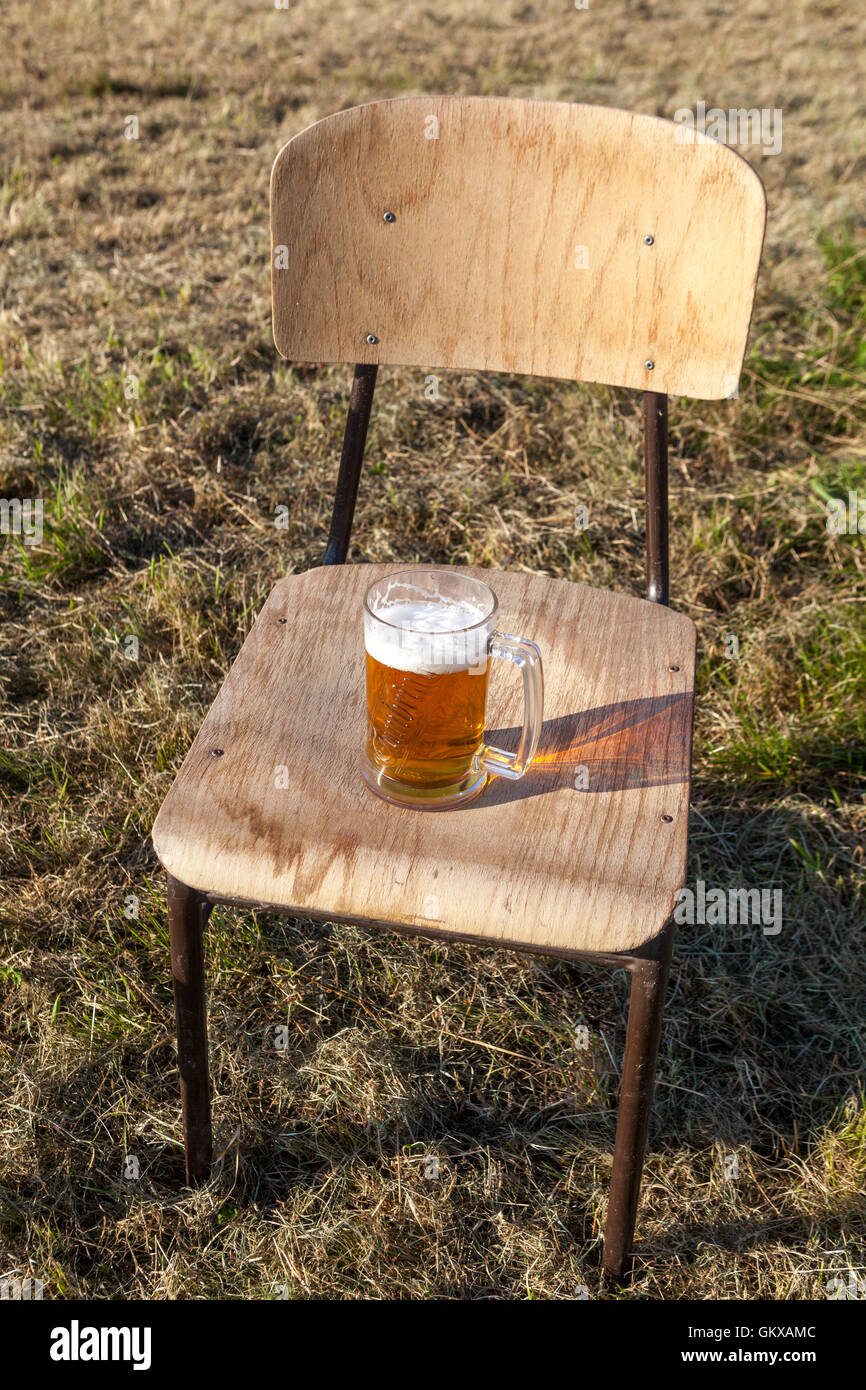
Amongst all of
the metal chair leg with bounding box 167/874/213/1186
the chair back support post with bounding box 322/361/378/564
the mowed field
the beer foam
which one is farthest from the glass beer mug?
the mowed field

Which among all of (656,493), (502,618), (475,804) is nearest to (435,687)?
(475,804)

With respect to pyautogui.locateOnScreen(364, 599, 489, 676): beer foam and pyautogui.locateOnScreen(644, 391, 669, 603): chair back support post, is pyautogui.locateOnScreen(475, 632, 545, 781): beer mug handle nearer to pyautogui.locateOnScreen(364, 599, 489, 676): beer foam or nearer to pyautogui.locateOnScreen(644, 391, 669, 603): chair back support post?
pyautogui.locateOnScreen(364, 599, 489, 676): beer foam

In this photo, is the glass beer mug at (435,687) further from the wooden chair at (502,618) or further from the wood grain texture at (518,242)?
the wood grain texture at (518,242)

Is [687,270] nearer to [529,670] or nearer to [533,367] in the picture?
[533,367]

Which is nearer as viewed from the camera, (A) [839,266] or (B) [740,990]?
(B) [740,990]

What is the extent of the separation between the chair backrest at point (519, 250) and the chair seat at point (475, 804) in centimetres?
28

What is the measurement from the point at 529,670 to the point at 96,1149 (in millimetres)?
994

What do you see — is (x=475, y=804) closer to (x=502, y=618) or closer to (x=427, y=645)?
(x=427, y=645)

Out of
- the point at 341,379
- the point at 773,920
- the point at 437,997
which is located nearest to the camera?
the point at 437,997

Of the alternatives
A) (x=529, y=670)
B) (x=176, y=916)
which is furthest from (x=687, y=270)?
(x=176, y=916)

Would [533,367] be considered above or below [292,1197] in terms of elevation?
above
